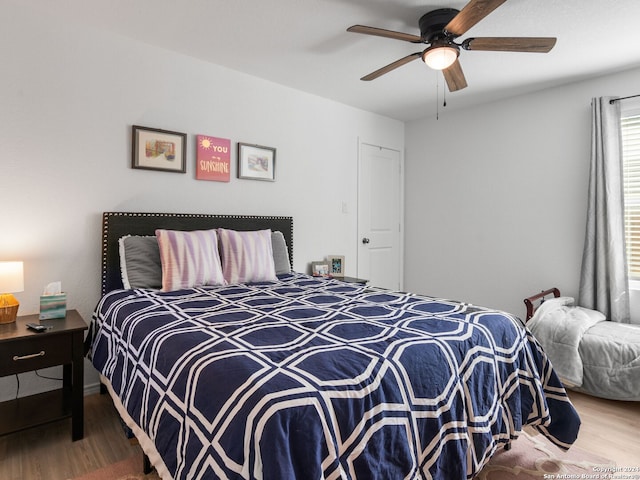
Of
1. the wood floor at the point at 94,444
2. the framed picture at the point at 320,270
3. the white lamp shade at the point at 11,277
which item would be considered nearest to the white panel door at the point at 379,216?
the framed picture at the point at 320,270

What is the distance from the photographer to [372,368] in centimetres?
123

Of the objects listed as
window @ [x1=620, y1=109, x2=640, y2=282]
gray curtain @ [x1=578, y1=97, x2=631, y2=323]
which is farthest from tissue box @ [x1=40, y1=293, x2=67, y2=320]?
window @ [x1=620, y1=109, x2=640, y2=282]

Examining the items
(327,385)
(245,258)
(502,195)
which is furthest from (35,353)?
(502,195)

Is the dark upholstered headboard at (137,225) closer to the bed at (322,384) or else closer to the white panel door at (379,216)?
the bed at (322,384)

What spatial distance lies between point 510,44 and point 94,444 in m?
3.13

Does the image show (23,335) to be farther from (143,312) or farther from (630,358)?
(630,358)

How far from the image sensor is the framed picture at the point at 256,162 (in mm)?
3314

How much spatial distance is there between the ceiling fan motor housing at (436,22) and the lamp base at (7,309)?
2771mm

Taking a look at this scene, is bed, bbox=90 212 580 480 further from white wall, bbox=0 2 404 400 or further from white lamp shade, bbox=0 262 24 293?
white wall, bbox=0 2 404 400

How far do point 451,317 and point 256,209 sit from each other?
216 cm

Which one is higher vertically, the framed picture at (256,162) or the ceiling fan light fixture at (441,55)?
the ceiling fan light fixture at (441,55)

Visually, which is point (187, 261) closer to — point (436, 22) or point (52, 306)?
point (52, 306)

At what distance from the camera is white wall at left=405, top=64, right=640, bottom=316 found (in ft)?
11.4

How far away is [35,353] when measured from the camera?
6.27ft
